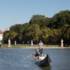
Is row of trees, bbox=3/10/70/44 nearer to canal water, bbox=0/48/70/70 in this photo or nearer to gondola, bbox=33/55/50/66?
canal water, bbox=0/48/70/70

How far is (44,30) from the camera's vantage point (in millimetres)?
137125

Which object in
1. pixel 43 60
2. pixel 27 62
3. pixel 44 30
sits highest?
pixel 44 30

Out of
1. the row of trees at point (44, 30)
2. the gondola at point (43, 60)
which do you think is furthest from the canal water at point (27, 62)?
the row of trees at point (44, 30)

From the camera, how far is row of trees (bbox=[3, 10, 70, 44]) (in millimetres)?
133250

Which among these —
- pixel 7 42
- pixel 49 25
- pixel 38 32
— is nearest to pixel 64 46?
pixel 38 32

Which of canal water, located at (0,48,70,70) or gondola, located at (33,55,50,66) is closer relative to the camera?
gondola, located at (33,55,50,66)

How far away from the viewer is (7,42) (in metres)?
155

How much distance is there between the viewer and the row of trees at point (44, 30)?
133 metres

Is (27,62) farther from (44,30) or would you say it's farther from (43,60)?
(44,30)

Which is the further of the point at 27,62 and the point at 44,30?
the point at 44,30

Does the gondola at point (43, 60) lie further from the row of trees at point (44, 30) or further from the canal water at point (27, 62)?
the row of trees at point (44, 30)

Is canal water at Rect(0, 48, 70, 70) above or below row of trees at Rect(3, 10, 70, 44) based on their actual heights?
below

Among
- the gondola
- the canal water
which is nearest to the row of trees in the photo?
the canal water

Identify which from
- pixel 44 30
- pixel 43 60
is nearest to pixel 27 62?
pixel 43 60
